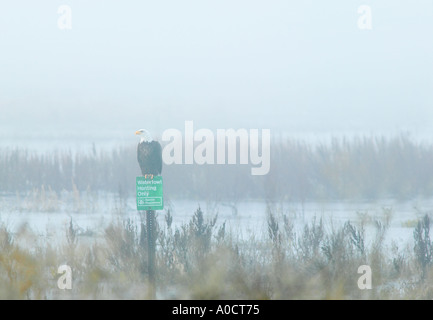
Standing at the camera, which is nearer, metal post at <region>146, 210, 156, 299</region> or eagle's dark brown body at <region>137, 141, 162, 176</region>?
metal post at <region>146, 210, 156, 299</region>

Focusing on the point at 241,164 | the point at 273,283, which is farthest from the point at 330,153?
the point at 273,283

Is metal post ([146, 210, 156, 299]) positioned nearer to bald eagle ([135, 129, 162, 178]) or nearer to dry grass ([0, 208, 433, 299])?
dry grass ([0, 208, 433, 299])

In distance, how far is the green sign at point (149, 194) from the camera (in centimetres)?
582

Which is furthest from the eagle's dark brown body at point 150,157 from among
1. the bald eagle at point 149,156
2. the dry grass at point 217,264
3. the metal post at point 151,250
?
the dry grass at point 217,264

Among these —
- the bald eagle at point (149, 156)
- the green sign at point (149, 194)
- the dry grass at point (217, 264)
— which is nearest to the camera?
the green sign at point (149, 194)

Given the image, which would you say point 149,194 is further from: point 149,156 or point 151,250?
point 151,250

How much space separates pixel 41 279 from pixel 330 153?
4088mm

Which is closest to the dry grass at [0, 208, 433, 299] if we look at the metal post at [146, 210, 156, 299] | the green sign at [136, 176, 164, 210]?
the metal post at [146, 210, 156, 299]

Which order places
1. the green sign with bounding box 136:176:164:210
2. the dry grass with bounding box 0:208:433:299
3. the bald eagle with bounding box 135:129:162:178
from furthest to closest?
the dry grass with bounding box 0:208:433:299 < the bald eagle with bounding box 135:129:162:178 < the green sign with bounding box 136:176:164:210

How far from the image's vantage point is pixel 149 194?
5.84 meters

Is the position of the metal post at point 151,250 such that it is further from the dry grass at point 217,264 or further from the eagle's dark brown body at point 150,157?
the eagle's dark brown body at point 150,157

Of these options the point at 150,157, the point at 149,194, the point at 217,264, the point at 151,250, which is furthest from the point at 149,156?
the point at 217,264

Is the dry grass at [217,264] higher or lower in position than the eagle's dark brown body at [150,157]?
lower

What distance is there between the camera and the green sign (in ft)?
19.1
